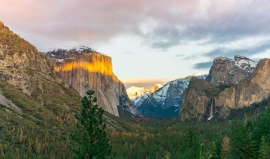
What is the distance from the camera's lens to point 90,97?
43.7m

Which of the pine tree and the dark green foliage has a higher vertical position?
the pine tree

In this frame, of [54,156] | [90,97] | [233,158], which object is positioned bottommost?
[54,156]

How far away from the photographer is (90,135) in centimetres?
4378

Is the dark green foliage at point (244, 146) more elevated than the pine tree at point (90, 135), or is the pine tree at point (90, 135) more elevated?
the pine tree at point (90, 135)

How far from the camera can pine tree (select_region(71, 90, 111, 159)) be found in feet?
141

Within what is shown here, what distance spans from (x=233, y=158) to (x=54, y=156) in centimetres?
13870

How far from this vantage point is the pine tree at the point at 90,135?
141 ft

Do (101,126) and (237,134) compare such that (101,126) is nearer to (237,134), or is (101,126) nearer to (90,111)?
(90,111)

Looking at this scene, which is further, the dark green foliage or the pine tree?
the dark green foliage

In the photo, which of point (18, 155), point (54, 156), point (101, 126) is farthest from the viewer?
point (54, 156)

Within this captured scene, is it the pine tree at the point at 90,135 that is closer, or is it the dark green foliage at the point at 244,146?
the pine tree at the point at 90,135

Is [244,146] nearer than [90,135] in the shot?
No

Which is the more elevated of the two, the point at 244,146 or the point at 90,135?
the point at 90,135

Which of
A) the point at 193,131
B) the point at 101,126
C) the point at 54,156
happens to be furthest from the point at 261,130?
the point at 54,156
